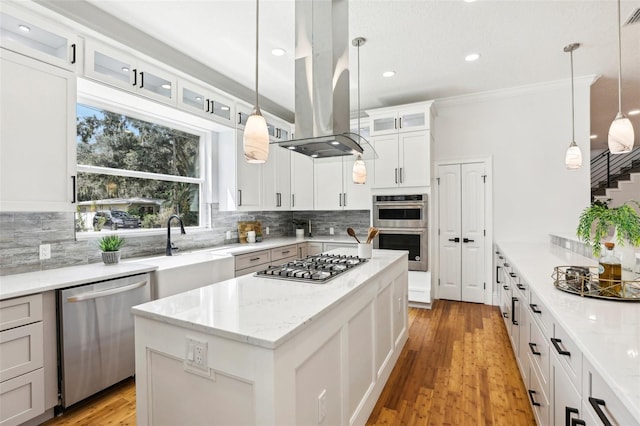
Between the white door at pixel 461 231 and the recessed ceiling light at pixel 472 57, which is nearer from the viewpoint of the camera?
the recessed ceiling light at pixel 472 57

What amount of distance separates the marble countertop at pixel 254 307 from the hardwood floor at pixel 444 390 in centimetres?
104

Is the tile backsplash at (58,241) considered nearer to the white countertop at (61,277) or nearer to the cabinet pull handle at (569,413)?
the white countertop at (61,277)

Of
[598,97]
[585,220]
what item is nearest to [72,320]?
[585,220]

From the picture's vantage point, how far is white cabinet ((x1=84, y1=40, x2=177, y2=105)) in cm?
252

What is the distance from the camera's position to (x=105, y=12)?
2738mm

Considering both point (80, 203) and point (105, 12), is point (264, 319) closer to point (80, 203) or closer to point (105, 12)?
point (80, 203)

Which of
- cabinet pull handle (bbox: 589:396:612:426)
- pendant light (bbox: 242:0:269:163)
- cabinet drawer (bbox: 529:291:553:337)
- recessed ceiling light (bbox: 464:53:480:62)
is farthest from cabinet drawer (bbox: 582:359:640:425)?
recessed ceiling light (bbox: 464:53:480:62)

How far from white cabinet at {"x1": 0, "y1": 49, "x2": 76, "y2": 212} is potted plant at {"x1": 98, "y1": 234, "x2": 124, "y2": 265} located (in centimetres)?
44

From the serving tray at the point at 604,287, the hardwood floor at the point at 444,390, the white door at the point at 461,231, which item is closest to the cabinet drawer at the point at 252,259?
the hardwood floor at the point at 444,390

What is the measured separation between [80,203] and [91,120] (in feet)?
2.56

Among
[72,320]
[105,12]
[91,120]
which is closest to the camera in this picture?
[72,320]

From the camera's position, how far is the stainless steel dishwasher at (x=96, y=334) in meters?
2.11

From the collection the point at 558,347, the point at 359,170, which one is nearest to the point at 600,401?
the point at 558,347

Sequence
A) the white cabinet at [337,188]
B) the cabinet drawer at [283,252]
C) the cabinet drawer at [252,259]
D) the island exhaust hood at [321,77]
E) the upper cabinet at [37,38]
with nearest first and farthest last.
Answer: the upper cabinet at [37,38] → the island exhaust hood at [321,77] → the cabinet drawer at [252,259] → the cabinet drawer at [283,252] → the white cabinet at [337,188]
